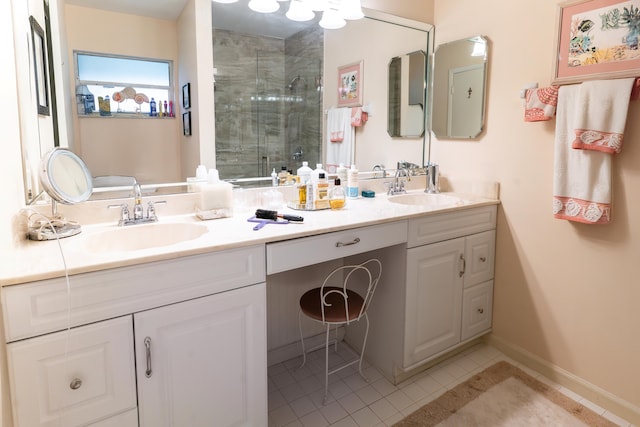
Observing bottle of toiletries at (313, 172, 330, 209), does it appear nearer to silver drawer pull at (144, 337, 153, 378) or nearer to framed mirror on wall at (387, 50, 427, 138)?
framed mirror on wall at (387, 50, 427, 138)

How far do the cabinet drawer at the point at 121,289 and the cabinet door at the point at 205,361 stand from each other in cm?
4

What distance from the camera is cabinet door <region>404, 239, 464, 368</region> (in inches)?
72.6

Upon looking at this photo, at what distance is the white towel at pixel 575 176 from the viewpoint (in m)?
1.64

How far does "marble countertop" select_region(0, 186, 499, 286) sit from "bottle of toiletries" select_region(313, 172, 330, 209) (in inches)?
2.1

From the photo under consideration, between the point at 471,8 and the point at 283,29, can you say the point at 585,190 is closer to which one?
the point at 471,8

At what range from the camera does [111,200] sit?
1.55 meters

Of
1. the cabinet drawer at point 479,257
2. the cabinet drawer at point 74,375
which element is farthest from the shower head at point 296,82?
the cabinet drawer at point 74,375

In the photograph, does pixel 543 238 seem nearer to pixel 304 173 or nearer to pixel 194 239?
pixel 304 173

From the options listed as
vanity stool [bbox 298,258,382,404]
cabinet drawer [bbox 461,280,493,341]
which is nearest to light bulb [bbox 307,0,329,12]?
vanity stool [bbox 298,258,382,404]

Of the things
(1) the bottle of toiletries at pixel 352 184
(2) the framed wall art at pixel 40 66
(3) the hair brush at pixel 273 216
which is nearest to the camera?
(2) the framed wall art at pixel 40 66

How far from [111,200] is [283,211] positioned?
2.39ft

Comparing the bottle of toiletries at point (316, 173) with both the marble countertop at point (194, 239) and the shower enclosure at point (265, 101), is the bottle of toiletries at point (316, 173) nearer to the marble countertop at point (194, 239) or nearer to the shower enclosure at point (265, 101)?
the shower enclosure at point (265, 101)

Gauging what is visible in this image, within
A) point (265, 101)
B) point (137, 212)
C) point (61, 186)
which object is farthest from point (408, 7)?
point (61, 186)

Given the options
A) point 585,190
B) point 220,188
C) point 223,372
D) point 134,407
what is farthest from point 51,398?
point 585,190
